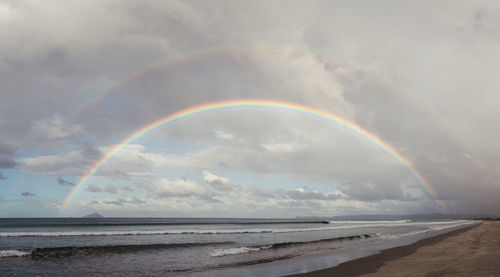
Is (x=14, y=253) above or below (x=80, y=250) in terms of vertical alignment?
above

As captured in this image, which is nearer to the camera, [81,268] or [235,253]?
[81,268]

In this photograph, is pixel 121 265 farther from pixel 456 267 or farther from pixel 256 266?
pixel 456 267

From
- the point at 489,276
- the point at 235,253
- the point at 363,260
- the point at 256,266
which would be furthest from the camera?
the point at 235,253

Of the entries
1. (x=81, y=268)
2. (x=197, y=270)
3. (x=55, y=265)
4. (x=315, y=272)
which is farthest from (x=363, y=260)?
(x=55, y=265)

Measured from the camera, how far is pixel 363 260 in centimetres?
2330

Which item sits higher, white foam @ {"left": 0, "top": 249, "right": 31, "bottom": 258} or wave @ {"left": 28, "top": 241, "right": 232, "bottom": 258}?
white foam @ {"left": 0, "top": 249, "right": 31, "bottom": 258}

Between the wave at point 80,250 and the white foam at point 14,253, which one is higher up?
the white foam at point 14,253

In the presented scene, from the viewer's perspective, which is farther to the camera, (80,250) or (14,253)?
(80,250)

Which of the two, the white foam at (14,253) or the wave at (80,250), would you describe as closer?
the white foam at (14,253)

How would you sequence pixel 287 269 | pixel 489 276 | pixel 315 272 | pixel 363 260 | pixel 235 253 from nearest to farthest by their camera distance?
pixel 489 276, pixel 315 272, pixel 287 269, pixel 363 260, pixel 235 253

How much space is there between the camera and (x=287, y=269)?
19891 millimetres

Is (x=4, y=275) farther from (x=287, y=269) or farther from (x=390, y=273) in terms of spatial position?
(x=390, y=273)

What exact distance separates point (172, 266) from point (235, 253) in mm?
8777

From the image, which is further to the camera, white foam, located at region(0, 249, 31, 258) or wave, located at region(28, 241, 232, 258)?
wave, located at region(28, 241, 232, 258)
